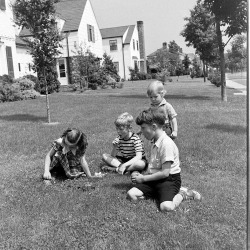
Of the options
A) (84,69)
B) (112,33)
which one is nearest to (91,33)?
(84,69)

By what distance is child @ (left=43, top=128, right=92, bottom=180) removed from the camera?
477 centimetres

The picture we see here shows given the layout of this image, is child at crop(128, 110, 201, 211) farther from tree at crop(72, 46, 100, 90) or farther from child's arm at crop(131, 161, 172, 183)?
tree at crop(72, 46, 100, 90)

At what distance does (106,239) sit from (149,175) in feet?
3.47

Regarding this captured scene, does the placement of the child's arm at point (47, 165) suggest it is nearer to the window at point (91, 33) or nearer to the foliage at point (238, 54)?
the foliage at point (238, 54)

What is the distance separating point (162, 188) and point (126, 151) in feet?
4.72

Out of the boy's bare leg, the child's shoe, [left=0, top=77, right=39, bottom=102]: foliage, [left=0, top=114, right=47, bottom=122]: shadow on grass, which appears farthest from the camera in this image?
[left=0, top=77, right=39, bottom=102]: foliage

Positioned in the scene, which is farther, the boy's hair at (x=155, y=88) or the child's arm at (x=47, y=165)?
the boy's hair at (x=155, y=88)

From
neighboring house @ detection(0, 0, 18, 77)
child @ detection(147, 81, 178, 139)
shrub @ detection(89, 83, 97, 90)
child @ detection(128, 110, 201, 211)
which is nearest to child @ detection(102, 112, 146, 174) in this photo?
child @ detection(147, 81, 178, 139)

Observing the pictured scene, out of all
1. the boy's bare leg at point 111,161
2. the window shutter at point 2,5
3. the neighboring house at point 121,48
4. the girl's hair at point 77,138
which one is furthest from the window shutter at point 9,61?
the neighboring house at point 121,48

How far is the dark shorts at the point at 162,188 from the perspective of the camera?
3754 mm

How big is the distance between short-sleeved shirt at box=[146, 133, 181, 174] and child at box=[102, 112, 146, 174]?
0.79m

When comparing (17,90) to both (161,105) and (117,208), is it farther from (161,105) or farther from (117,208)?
(117,208)

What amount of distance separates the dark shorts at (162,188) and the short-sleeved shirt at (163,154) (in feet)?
0.34

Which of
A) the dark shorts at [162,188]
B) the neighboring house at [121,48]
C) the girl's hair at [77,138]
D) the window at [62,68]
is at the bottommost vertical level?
the dark shorts at [162,188]
